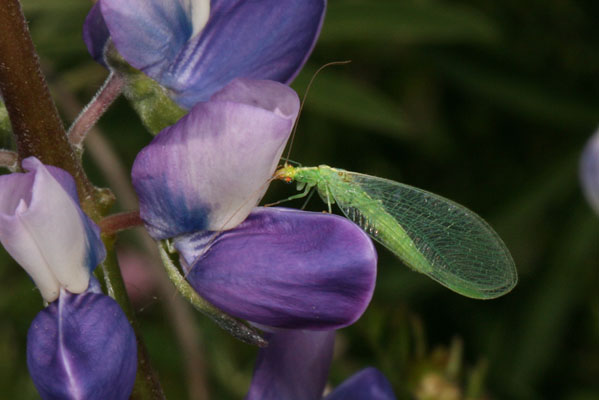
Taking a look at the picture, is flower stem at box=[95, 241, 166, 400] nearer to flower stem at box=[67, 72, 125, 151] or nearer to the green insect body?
flower stem at box=[67, 72, 125, 151]

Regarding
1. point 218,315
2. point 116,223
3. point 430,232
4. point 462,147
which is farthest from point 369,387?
point 462,147

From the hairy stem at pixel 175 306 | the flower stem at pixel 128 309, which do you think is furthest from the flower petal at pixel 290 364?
the hairy stem at pixel 175 306

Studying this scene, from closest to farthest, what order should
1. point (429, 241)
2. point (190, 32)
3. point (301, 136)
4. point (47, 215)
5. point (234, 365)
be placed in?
point (47, 215) → point (190, 32) → point (429, 241) → point (234, 365) → point (301, 136)

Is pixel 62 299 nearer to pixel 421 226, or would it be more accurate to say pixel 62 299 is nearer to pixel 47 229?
pixel 47 229

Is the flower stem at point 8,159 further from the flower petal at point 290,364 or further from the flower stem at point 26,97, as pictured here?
the flower petal at point 290,364

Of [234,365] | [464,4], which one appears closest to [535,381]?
[234,365]

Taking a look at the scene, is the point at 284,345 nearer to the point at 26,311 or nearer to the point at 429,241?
the point at 429,241

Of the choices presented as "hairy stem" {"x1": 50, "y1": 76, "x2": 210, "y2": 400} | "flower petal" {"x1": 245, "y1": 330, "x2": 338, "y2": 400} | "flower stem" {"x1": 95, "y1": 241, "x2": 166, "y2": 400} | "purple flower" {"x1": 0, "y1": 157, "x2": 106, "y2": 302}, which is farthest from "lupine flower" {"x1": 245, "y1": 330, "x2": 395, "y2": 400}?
"hairy stem" {"x1": 50, "y1": 76, "x2": 210, "y2": 400}

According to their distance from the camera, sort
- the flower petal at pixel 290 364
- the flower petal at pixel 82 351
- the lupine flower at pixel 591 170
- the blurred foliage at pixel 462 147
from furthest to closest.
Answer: the blurred foliage at pixel 462 147, the lupine flower at pixel 591 170, the flower petal at pixel 290 364, the flower petal at pixel 82 351
